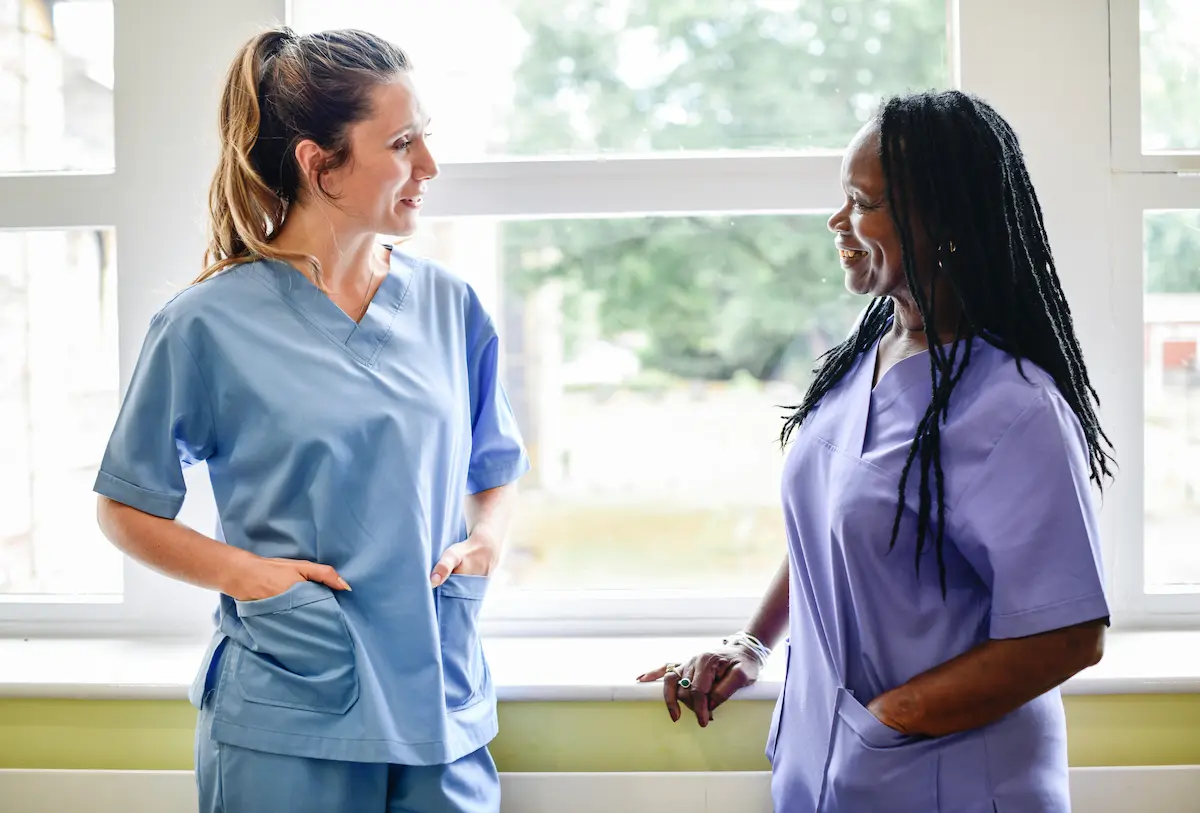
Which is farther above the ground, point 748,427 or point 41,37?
point 41,37

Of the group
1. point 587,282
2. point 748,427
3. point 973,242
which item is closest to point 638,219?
point 587,282

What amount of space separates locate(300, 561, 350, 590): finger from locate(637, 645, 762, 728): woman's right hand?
0.49 metres

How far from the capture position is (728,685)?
1267mm

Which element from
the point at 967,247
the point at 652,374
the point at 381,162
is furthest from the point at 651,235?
the point at 967,247

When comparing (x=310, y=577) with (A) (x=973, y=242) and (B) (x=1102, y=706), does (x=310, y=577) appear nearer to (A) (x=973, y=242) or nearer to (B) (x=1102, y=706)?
(A) (x=973, y=242)

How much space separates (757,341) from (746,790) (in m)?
0.74

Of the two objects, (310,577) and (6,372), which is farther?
(6,372)

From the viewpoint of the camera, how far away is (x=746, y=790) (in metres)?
1.32

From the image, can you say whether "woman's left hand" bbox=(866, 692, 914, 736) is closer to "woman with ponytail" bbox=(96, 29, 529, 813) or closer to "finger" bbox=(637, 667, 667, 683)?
"finger" bbox=(637, 667, 667, 683)

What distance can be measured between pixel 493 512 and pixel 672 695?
0.36m

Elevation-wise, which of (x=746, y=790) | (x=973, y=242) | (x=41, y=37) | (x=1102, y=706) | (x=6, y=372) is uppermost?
(x=41, y=37)

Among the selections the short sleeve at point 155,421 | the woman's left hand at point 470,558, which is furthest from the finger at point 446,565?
the short sleeve at point 155,421

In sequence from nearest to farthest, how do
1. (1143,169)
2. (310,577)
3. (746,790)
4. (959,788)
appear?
(959,788) < (310,577) < (746,790) < (1143,169)

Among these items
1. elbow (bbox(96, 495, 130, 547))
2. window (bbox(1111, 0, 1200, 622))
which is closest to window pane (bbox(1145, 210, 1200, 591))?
window (bbox(1111, 0, 1200, 622))
